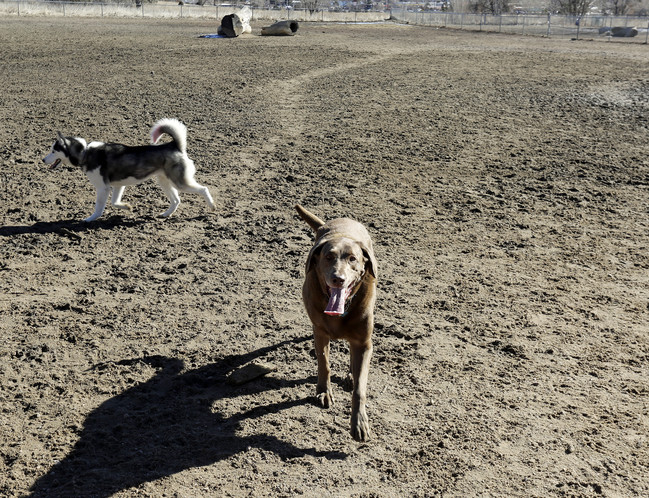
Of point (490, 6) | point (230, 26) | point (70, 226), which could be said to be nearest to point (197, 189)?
point (70, 226)

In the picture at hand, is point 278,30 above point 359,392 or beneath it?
above

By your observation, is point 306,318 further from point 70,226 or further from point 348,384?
point 70,226

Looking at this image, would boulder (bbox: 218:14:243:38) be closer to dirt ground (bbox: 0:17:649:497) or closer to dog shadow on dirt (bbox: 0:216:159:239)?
dirt ground (bbox: 0:17:649:497)

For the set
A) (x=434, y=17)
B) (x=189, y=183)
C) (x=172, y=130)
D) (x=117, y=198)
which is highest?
(x=434, y=17)

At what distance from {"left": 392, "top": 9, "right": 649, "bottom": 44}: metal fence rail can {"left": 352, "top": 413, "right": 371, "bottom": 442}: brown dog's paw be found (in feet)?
138

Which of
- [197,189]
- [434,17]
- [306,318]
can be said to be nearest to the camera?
[306,318]

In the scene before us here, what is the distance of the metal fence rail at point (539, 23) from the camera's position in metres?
45.1

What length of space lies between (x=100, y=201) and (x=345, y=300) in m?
4.89

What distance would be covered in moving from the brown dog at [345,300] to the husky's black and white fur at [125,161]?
403 cm

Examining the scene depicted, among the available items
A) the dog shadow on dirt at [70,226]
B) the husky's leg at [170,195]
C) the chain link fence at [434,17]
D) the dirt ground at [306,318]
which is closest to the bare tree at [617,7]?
the chain link fence at [434,17]

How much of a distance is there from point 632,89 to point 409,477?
1600 centimetres

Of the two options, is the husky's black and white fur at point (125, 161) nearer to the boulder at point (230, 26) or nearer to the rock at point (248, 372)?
the rock at point (248, 372)

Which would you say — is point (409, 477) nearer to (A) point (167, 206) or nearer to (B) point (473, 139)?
Result: (A) point (167, 206)

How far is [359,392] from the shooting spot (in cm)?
424
